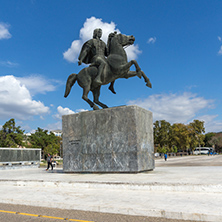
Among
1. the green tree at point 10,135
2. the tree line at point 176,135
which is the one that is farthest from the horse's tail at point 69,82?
the tree line at point 176,135

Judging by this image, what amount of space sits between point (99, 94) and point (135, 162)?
4593 mm

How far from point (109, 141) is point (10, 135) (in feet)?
133

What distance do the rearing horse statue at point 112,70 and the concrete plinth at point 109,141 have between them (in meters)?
1.20

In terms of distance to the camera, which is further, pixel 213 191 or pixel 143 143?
pixel 143 143

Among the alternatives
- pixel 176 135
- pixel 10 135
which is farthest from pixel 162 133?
pixel 10 135

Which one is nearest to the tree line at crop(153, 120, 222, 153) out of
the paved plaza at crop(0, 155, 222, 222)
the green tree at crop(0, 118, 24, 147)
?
the green tree at crop(0, 118, 24, 147)

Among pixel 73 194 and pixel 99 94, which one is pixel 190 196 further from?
pixel 99 94

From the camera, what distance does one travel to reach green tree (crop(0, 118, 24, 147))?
45.3 m

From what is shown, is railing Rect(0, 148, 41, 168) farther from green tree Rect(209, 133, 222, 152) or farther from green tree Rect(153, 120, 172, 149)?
green tree Rect(209, 133, 222, 152)

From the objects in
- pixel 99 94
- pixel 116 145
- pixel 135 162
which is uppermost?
pixel 99 94

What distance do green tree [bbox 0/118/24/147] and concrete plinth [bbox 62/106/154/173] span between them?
122 feet

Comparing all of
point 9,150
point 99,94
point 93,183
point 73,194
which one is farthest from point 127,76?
point 9,150

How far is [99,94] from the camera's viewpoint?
1324cm

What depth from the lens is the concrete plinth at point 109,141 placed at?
34.5ft
